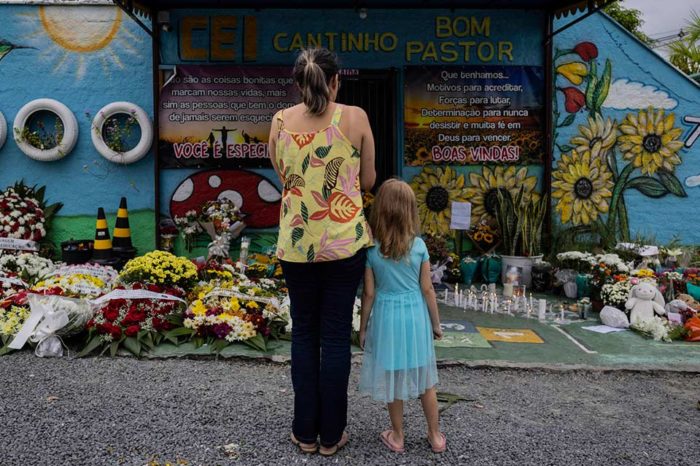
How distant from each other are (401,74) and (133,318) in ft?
15.4

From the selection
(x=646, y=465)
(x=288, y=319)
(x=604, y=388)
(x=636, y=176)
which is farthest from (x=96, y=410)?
(x=636, y=176)

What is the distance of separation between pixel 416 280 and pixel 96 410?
2.05 metres

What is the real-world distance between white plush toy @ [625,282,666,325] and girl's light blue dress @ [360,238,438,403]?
319cm

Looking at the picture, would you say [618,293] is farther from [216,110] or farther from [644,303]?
[216,110]

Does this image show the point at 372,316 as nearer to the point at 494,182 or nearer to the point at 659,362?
the point at 659,362

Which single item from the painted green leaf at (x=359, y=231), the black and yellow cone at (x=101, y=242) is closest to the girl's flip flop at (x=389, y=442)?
the painted green leaf at (x=359, y=231)

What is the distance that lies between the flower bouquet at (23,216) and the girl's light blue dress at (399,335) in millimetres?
5875

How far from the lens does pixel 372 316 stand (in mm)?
2822

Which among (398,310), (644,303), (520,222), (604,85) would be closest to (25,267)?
(398,310)

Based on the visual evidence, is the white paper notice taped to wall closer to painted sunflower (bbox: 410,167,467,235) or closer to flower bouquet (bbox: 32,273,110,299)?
painted sunflower (bbox: 410,167,467,235)

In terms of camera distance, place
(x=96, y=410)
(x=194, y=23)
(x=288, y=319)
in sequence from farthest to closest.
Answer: (x=194, y=23), (x=288, y=319), (x=96, y=410)

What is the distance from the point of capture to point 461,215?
7398 mm

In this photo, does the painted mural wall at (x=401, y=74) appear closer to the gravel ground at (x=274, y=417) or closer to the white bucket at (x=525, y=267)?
the white bucket at (x=525, y=267)

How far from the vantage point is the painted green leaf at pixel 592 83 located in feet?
24.5
